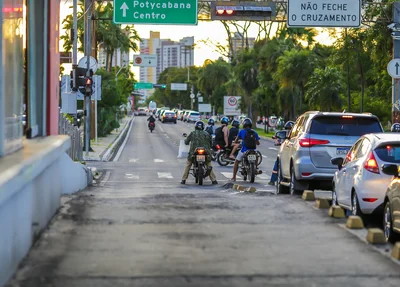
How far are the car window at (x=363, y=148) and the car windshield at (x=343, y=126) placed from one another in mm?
3720

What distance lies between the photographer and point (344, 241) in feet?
32.8

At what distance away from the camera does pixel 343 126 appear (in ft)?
58.3

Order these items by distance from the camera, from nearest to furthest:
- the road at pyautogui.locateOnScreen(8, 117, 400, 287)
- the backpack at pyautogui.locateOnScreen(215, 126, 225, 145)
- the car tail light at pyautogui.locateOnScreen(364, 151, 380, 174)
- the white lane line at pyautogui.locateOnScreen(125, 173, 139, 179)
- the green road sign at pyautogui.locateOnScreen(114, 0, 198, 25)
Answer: the road at pyautogui.locateOnScreen(8, 117, 400, 287) → the car tail light at pyautogui.locateOnScreen(364, 151, 380, 174) → the white lane line at pyautogui.locateOnScreen(125, 173, 139, 179) → the backpack at pyautogui.locateOnScreen(215, 126, 225, 145) → the green road sign at pyautogui.locateOnScreen(114, 0, 198, 25)

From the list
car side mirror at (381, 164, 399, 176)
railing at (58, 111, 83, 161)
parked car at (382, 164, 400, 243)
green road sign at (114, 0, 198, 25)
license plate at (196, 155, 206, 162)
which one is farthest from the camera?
green road sign at (114, 0, 198, 25)

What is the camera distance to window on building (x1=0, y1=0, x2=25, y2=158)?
8508 millimetres

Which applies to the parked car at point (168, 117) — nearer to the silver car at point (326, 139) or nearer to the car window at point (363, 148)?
the silver car at point (326, 139)

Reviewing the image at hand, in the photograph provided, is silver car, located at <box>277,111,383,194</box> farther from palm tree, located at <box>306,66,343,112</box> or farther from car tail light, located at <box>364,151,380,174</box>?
palm tree, located at <box>306,66,343,112</box>

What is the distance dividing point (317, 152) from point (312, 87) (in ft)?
167

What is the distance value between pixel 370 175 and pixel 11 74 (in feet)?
18.1

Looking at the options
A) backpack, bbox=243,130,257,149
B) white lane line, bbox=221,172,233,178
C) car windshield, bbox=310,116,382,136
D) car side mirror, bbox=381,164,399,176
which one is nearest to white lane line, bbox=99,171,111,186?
white lane line, bbox=221,172,233,178

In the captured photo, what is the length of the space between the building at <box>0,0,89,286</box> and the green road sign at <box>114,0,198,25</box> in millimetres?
19715

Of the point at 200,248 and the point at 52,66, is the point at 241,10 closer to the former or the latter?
the point at 52,66

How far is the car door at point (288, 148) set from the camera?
62.0ft

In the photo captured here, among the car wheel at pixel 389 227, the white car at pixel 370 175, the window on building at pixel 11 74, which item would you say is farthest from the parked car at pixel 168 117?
the window on building at pixel 11 74
